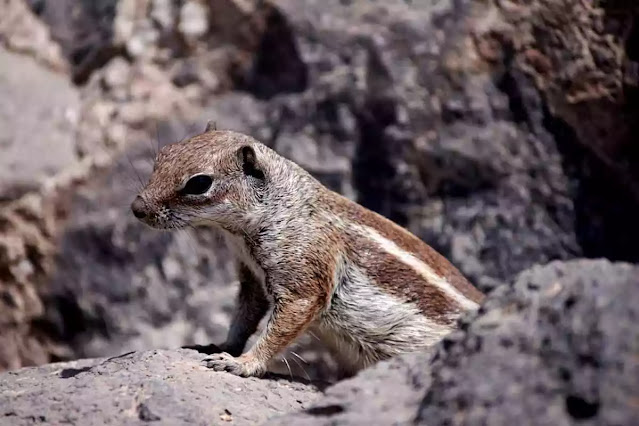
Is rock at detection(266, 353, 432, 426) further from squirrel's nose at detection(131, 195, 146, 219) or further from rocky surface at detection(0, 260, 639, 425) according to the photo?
squirrel's nose at detection(131, 195, 146, 219)

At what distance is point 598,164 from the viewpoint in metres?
6.59

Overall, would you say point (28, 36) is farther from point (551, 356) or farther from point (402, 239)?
point (551, 356)

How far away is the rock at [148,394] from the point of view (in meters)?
3.59

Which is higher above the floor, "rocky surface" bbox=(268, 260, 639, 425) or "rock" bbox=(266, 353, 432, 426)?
"rocky surface" bbox=(268, 260, 639, 425)

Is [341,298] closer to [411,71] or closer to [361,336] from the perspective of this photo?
[361,336]

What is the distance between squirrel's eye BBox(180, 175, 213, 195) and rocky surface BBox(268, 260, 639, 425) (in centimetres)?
175

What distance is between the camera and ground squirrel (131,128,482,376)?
4.42m

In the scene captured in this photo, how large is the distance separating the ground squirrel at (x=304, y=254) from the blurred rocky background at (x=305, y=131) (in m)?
1.84

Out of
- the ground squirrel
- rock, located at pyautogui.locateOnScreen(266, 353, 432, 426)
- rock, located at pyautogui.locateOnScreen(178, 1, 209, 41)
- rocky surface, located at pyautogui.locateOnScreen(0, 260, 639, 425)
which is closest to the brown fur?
the ground squirrel

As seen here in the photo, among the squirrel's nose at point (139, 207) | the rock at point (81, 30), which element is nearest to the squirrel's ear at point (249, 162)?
the squirrel's nose at point (139, 207)

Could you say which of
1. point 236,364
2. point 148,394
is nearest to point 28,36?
point 236,364

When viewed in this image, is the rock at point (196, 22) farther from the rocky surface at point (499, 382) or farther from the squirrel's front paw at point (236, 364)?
the rocky surface at point (499, 382)

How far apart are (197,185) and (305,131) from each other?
278cm

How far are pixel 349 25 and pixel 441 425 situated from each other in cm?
508
